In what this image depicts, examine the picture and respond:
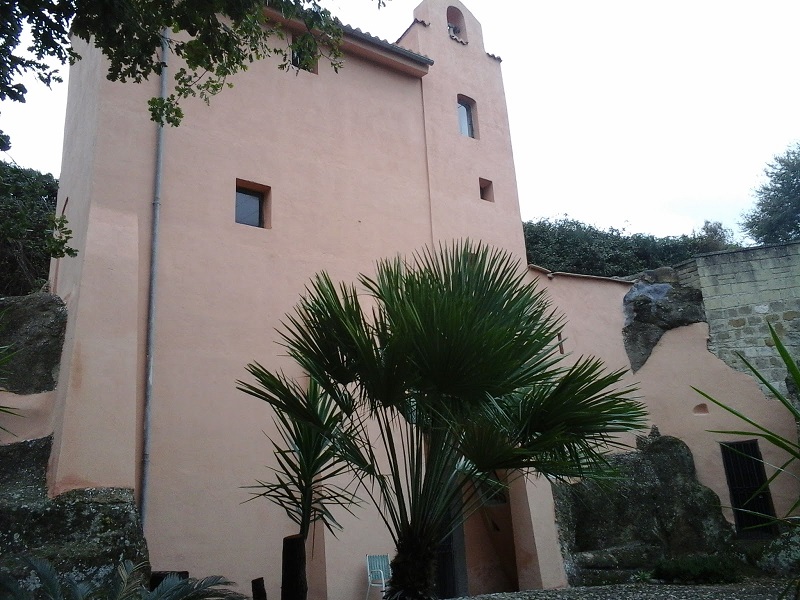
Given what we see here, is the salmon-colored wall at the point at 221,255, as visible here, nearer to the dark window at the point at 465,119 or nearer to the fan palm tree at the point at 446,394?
the dark window at the point at 465,119

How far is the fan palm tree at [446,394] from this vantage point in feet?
14.8

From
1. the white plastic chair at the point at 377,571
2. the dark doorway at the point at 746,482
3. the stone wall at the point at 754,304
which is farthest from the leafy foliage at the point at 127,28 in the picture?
the dark doorway at the point at 746,482

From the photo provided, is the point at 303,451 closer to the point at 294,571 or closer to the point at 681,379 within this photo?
the point at 294,571

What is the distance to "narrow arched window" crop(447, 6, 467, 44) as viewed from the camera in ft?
42.4

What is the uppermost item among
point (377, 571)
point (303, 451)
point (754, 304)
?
point (754, 304)

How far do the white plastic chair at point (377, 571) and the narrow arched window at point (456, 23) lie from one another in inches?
379

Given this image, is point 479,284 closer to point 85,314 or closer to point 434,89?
point 85,314

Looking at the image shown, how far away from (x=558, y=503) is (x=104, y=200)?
24.6ft

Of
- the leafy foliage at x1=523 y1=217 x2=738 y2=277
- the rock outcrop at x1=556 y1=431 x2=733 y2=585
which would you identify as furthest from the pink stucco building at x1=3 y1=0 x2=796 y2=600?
the leafy foliage at x1=523 y1=217 x2=738 y2=277

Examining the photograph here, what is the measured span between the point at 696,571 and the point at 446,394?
552 centimetres

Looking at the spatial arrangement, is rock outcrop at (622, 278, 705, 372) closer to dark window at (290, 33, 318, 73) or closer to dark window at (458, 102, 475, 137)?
dark window at (458, 102, 475, 137)

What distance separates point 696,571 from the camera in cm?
816

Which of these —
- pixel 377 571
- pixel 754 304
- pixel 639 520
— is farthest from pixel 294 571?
pixel 754 304

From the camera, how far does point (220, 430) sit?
25.6 feet
